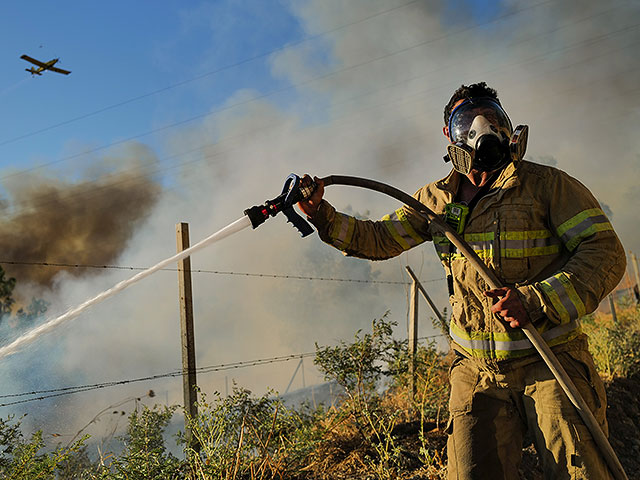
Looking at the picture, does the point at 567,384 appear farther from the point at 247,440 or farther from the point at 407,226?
the point at 247,440

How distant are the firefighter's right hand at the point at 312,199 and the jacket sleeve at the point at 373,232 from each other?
52mm

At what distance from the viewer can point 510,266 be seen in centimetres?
272

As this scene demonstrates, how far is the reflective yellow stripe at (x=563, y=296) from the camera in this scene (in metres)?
2.46

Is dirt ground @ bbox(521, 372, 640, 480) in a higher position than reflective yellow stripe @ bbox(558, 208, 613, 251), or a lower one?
lower

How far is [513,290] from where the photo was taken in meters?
2.50

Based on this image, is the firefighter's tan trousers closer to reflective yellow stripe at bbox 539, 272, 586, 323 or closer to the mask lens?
reflective yellow stripe at bbox 539, 272, 586, 323

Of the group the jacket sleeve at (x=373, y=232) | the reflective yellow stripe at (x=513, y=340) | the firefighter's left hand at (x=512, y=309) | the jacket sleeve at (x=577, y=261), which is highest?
the jacket sleeve at (x=373, y=232)

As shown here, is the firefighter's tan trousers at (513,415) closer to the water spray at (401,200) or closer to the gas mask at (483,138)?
the water spray at (401,200)

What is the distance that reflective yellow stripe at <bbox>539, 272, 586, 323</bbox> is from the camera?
2459 mm

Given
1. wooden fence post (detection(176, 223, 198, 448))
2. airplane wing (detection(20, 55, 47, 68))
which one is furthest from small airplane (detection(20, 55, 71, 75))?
wooden fence post (detection(176, 223, 198, 448))

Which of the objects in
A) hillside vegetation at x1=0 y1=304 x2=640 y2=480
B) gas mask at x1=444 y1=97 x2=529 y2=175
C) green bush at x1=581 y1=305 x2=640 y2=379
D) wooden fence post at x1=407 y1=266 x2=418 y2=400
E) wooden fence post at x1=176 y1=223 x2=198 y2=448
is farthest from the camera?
green bush at x1=581 y1=305 x2=640 y2=379

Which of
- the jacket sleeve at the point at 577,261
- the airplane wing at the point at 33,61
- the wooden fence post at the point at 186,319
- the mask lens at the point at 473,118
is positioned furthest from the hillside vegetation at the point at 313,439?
the airplane wing at the point at 33,61

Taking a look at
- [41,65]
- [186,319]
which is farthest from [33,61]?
[186,319]

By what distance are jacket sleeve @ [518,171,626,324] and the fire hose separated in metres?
0.14
